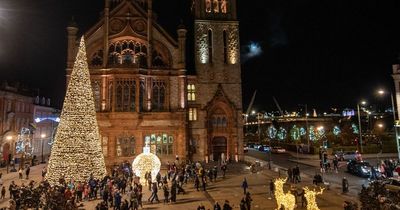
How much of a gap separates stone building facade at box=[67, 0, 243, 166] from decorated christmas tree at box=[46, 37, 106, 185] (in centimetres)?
1177

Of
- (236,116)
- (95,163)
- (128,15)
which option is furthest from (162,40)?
(95,163)

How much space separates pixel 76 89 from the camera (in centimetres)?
2844

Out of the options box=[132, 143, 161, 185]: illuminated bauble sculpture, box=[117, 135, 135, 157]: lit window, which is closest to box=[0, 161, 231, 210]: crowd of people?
box=[132, 143, 161, 185]: illuminated bauble sculpture

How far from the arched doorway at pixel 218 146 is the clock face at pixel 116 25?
2072 centimetres

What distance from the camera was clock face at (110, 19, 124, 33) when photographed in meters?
43.2

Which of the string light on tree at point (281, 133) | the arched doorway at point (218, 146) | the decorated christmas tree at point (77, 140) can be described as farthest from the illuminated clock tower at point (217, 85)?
the string light on tree at point (281, 133)

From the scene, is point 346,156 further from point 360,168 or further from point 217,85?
point 217,85

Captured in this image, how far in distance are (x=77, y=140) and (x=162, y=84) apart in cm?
1761

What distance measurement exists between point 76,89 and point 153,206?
13291 mm

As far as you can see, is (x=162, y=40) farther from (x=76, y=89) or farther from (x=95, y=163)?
(x=95, y=163)

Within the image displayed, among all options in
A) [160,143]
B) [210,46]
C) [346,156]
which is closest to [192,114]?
[160,143]

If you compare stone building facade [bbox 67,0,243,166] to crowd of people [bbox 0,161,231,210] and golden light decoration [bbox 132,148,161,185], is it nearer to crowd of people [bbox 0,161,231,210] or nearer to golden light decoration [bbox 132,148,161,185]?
crowd of people [bbox 0,161,231,210]

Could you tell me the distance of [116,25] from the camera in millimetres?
43375

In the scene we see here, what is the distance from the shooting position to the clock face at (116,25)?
43.2m
